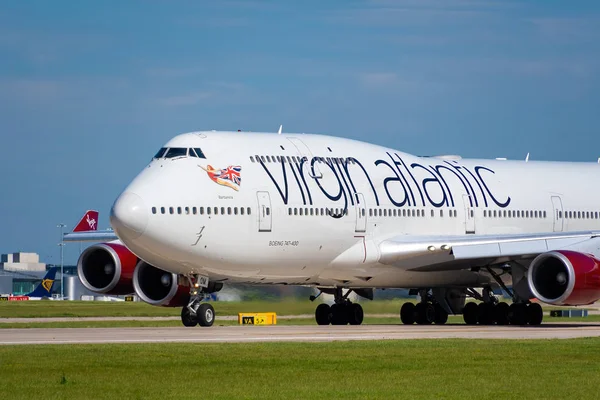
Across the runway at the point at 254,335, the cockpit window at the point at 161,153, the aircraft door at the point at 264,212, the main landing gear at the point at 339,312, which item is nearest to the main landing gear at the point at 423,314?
the main landing gear at the point at 339,312

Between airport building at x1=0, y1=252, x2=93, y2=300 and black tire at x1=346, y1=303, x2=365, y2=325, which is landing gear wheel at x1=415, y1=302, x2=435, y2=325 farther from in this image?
airport building at x1=0, y1=252, x2=93, y2=300

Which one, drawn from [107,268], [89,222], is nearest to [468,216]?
[107,268]

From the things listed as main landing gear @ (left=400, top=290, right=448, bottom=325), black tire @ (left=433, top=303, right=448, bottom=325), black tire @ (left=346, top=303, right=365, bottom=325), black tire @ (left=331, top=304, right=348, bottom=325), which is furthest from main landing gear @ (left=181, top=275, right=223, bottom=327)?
black tire @ (left=433, top=303, right=448, bottom=325)

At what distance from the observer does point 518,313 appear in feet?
128

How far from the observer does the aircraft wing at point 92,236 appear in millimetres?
41562

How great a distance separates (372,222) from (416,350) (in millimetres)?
13500

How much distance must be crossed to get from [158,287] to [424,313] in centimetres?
931

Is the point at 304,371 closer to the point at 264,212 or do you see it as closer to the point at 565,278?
the point at 264,212

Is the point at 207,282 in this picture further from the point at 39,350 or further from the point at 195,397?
the point at 195,397

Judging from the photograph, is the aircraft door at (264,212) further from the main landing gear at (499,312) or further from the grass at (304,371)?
the grass at (304,371)

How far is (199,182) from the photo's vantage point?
3450cm

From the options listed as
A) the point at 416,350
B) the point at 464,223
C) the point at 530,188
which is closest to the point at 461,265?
the point at 464,223

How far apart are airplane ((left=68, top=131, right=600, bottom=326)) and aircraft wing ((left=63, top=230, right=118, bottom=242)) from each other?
1005 mm

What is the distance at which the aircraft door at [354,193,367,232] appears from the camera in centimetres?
3794
